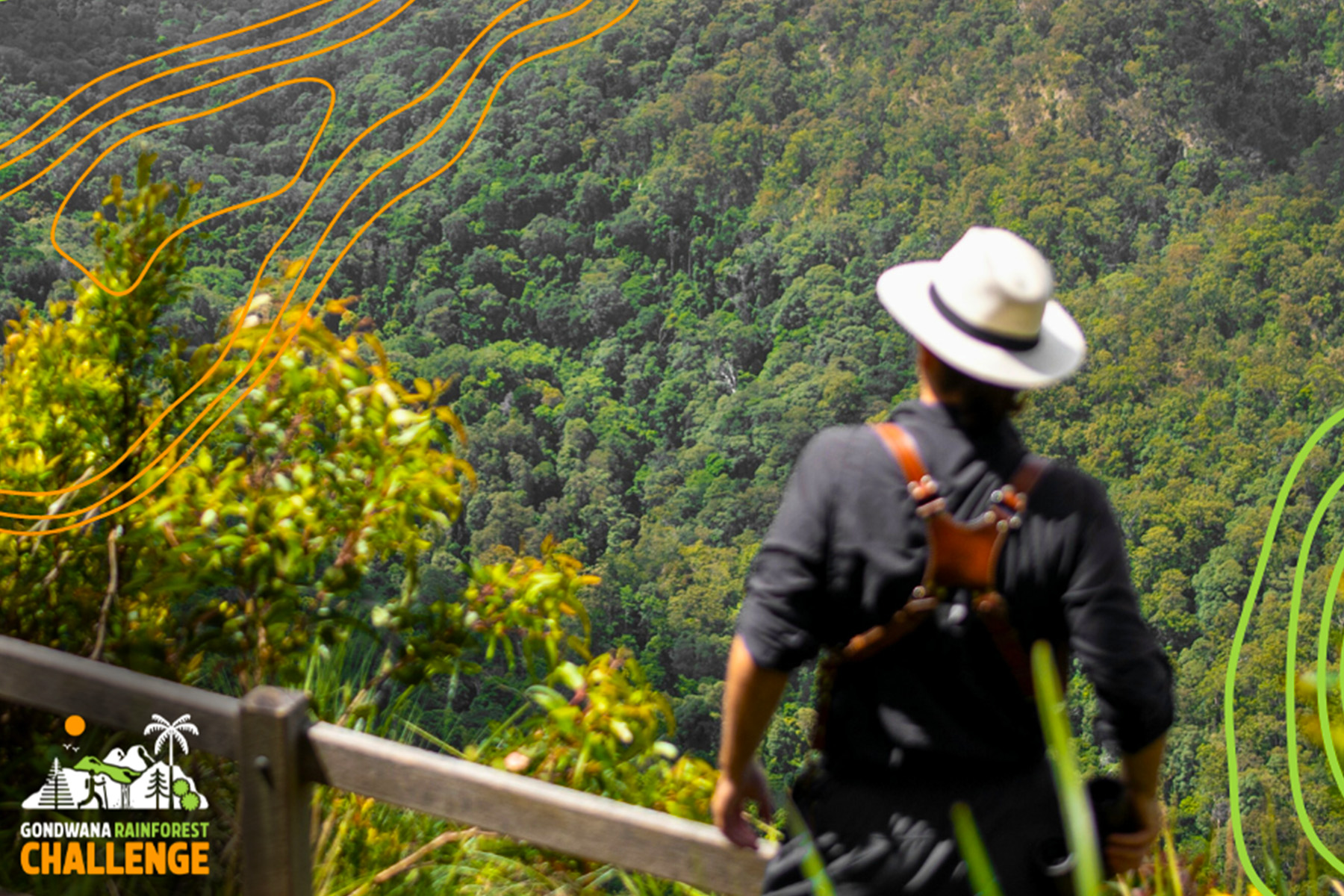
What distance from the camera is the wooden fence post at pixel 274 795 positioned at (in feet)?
4.03

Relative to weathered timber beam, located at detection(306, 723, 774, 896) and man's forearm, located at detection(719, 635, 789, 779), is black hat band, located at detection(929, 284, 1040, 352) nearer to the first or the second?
man's forearm, located at detection(719, 635, 789, 779)

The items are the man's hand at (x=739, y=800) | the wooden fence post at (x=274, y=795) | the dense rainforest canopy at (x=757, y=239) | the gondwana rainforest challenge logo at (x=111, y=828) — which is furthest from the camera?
the dense rainforest canopy at (x=757, y=239)

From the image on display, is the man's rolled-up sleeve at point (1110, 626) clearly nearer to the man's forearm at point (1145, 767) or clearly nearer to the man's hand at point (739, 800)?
the man's forearm at point (1145, 767)

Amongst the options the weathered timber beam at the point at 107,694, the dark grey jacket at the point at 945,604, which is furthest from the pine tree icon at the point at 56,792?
the dark grey jacket at the point at 945,604

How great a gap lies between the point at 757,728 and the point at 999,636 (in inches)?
8.1

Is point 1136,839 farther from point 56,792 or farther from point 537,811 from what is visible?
point 56,792

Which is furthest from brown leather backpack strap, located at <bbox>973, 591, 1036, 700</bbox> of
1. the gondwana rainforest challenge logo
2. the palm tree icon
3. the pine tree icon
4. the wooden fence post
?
the pine tree icon

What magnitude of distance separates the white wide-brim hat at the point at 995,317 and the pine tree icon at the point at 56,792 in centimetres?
138

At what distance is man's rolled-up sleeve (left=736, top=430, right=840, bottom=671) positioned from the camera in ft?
2.84

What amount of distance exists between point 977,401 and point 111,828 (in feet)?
4.60

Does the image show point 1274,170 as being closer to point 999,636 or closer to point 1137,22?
point 1137,22

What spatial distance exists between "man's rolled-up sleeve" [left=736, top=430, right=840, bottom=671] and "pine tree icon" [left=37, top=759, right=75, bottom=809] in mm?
1229

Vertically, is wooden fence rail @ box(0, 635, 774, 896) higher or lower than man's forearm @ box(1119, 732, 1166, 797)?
lower

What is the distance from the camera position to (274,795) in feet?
4.12
